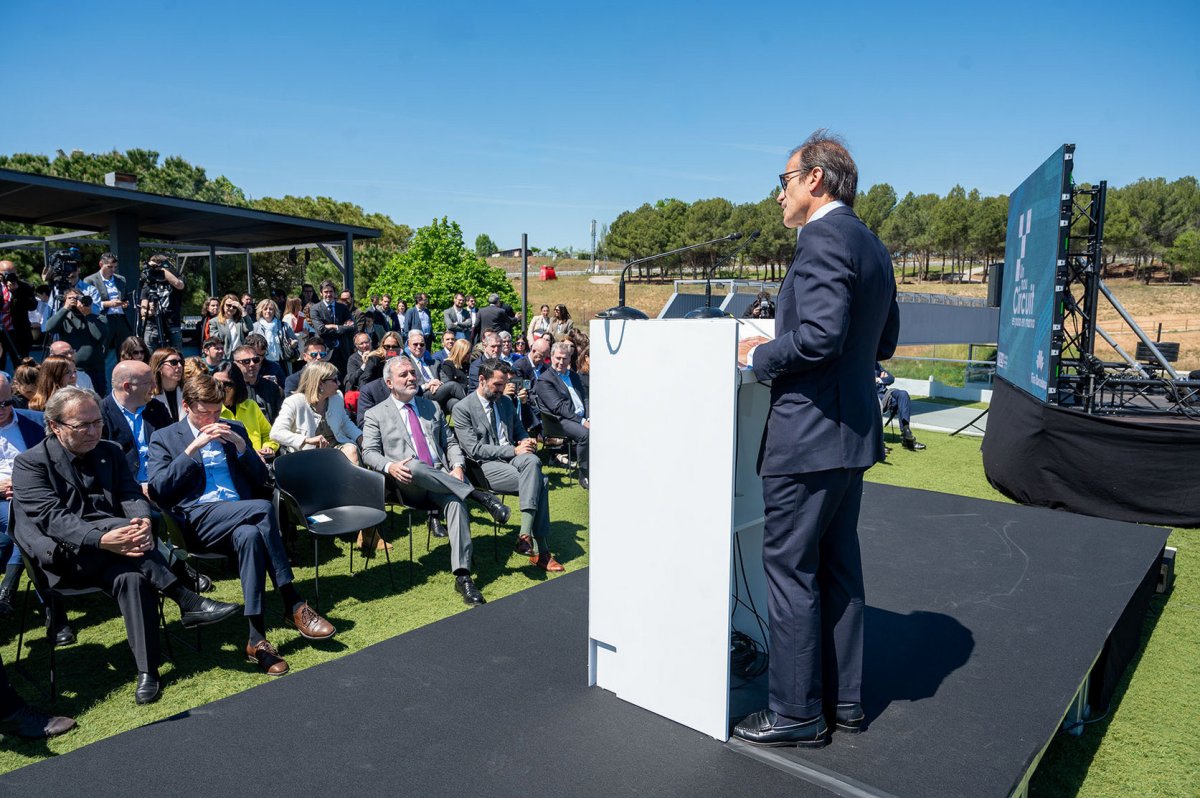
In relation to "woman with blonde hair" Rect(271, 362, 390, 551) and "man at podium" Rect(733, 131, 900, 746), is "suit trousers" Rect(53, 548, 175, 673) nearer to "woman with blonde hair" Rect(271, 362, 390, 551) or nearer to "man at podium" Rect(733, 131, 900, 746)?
"woman with blonde hair" Rect(271, 362, 390, 551)

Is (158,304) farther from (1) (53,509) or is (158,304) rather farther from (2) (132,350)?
(1) (53,509)

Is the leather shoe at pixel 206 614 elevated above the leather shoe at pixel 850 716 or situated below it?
below

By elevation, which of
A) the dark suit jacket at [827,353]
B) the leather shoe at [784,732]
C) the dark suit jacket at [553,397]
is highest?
the dark suit jacket at [827,353]

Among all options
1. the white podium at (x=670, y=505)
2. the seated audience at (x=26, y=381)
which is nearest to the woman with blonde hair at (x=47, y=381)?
the seated audience at (x=26, y=381)

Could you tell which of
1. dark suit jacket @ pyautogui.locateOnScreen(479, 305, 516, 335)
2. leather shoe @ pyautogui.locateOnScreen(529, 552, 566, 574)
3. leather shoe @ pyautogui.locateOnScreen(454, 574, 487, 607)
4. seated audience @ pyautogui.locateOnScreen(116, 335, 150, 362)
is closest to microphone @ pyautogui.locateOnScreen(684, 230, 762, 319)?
leather shoe @ pyautogui.locateOnScreen(529, 552, 566, 574)

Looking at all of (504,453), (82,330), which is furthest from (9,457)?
(82,330)

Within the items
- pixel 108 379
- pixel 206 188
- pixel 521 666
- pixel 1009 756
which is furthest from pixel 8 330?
pixel 206 188

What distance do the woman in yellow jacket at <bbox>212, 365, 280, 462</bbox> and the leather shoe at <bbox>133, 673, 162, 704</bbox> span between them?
191cm

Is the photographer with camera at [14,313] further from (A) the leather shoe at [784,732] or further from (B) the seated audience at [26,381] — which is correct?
(A) the leather shoe at [784,732]

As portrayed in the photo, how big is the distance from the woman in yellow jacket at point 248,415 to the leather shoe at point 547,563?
186 centimetres

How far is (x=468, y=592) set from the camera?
4.00 m

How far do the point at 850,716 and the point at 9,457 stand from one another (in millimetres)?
4113

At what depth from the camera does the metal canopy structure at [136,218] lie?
8.35 meters

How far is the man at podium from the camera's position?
78.7 inches
